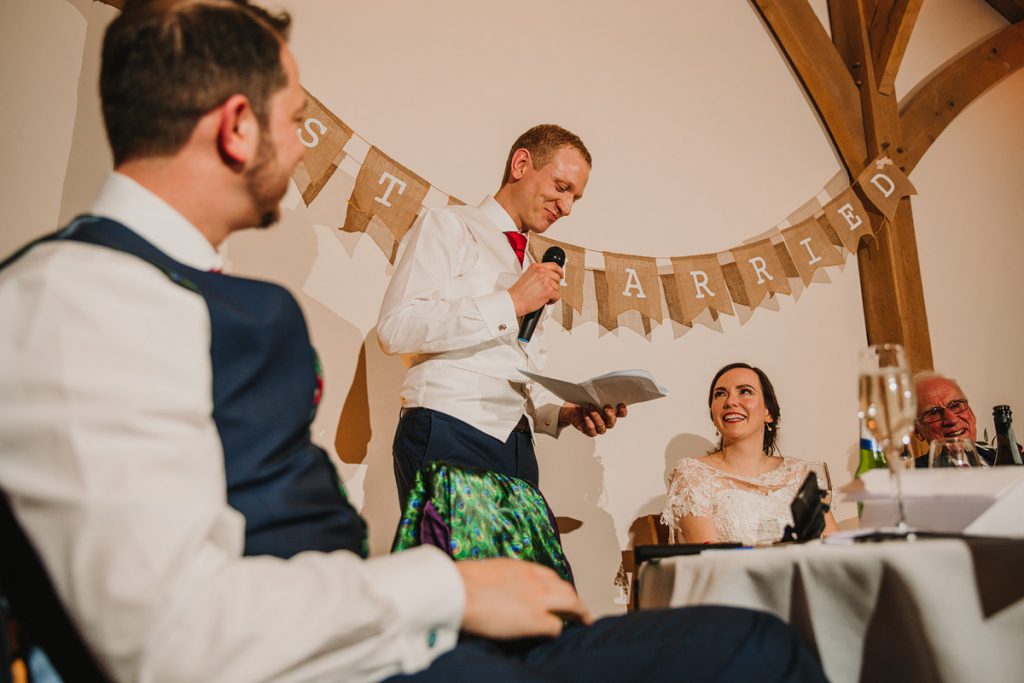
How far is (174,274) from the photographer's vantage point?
71cm

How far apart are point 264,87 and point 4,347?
39 cm

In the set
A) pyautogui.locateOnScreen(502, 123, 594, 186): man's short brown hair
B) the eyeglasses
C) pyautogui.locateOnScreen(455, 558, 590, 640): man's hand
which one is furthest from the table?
the eyeglasses

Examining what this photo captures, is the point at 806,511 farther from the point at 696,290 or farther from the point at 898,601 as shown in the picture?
the point at 696,290

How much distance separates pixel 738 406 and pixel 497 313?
52.5 inches

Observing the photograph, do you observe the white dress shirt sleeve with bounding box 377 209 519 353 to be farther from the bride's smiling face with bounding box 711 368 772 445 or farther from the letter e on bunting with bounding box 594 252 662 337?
the bride's smiling face with bounding box 711 368 772 445

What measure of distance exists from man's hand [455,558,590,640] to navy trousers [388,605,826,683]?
0.08 ft

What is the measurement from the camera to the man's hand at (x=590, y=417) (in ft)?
6.35

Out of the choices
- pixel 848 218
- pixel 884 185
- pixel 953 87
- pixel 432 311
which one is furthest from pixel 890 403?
pixel 953 87

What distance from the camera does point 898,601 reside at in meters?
0.86

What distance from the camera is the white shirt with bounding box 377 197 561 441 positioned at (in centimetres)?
181

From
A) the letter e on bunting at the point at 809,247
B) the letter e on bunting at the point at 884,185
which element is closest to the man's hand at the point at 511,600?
the letter e on bunting at the point at 809,247

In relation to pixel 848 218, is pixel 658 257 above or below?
below

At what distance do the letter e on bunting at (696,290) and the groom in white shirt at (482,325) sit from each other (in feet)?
3.16

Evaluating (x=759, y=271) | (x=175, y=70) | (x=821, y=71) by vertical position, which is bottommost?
(x=175, y=70)
